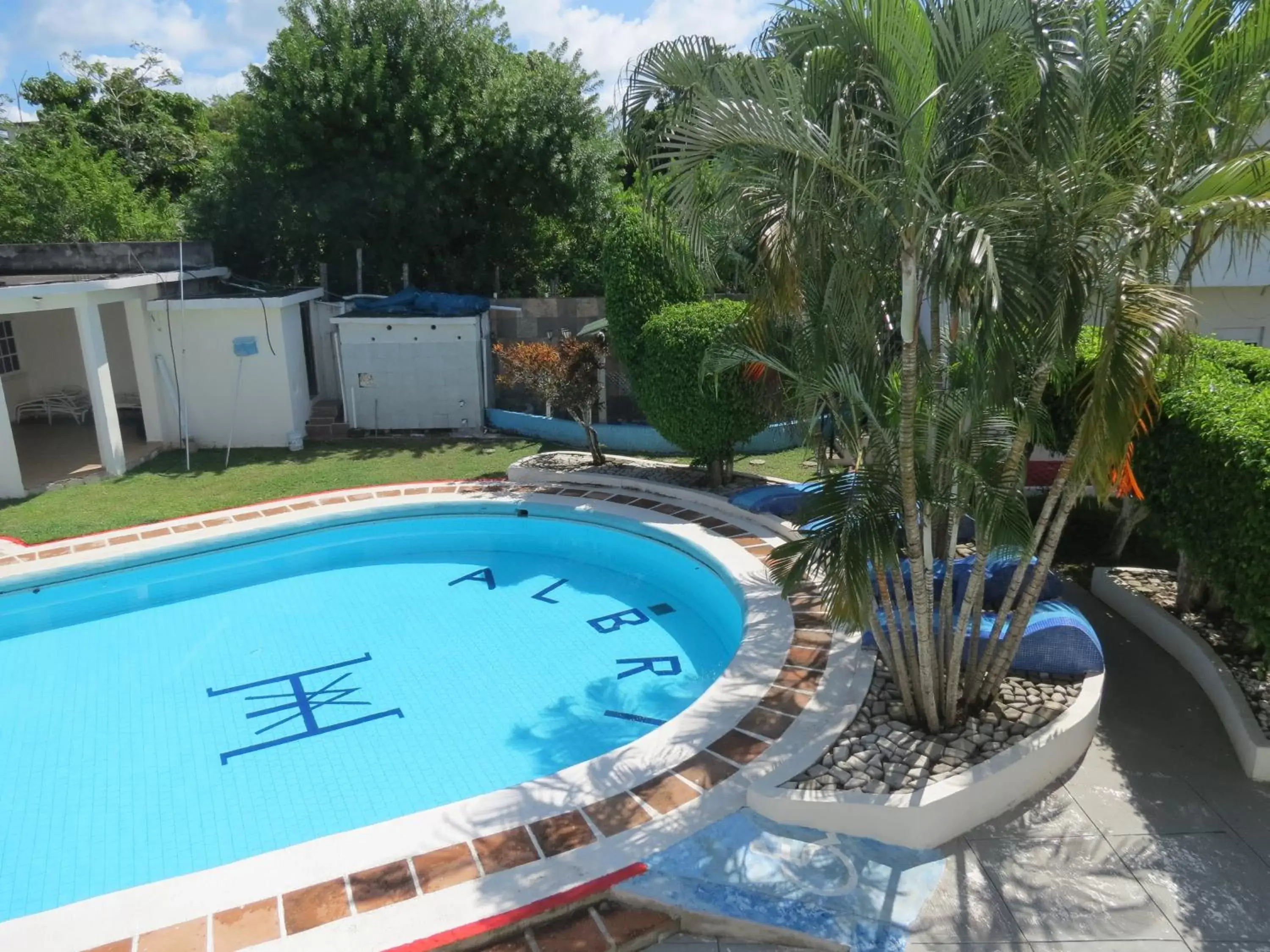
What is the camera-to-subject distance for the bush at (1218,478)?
6.25 metres

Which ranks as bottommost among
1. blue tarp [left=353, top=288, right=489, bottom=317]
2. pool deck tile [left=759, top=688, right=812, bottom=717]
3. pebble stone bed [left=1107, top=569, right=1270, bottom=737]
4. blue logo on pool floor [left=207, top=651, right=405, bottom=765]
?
blue logo on pool floor [left=207, top=651, right=405, bottom=765]

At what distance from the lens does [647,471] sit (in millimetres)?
14602

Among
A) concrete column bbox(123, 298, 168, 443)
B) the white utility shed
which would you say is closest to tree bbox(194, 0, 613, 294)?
the white utility shed

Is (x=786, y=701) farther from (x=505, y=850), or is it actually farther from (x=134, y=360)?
(x=134, y=360)

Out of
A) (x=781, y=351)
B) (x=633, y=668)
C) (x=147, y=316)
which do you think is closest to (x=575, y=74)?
(x=147, y=316)

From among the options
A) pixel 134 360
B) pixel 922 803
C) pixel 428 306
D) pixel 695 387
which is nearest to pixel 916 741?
pixel 922 803

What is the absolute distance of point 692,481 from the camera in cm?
1395

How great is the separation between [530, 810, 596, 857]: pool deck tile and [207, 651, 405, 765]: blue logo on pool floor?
3.24 meters

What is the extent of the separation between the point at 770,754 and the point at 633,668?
3112 mm

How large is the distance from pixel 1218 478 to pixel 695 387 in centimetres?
675

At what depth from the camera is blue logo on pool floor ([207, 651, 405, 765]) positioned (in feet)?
26.7

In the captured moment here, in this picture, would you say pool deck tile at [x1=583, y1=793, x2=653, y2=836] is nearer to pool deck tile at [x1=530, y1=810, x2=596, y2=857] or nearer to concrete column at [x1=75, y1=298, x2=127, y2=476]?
pool deck tile at [x1=530, y1=810, x2=596, y2=857]

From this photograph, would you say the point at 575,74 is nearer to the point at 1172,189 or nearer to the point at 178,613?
the point at 178,613

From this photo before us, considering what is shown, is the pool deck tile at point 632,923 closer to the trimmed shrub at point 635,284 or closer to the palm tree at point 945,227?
the palm tree at point 945,227
